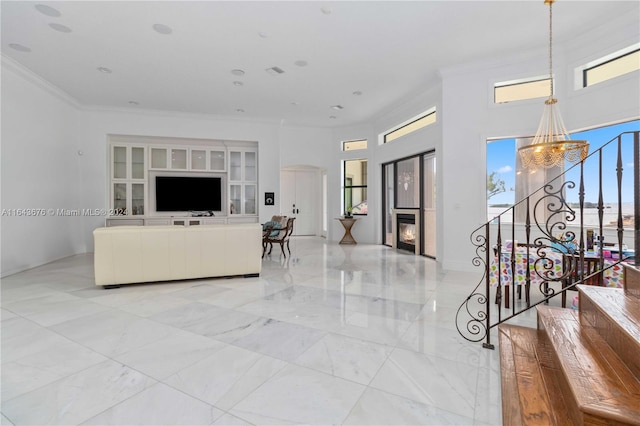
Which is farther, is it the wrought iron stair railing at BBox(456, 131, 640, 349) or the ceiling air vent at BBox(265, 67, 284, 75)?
the ceiling air vent at BBox(265, 67, 284, 75)

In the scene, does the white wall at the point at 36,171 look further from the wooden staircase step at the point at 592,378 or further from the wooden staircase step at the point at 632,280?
the wooden staircase step at the point at 632,280

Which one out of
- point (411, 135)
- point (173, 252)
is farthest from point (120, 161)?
point (411, 135)

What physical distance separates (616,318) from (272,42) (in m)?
4.71

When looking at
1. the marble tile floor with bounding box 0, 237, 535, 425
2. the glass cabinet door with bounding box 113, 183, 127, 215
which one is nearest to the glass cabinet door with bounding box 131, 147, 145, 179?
the glass cabinet door with bounding box 113, 183, 127, 215

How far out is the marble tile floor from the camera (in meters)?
1.68

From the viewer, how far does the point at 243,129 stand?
8.20 m

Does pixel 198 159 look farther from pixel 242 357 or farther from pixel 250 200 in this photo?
pixel 242 357

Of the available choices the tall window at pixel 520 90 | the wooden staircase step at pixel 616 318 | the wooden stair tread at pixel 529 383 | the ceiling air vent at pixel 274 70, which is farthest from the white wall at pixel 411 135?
the wooden staircase step at pixel 616 318

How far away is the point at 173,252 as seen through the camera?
4270 mm

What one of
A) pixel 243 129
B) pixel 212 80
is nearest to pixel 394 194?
pixel 243 129

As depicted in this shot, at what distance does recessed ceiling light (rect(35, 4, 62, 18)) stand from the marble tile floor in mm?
3490

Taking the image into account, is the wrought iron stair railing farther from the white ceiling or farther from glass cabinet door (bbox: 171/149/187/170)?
glass cabinet door (bbox: 171/149/187/170)

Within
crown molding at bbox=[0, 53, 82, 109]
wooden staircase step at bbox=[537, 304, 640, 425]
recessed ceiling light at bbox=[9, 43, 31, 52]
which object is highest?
recessed ceiling light at bbox=[9, 43, 31, 52]

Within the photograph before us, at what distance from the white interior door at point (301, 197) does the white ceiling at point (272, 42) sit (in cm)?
376
